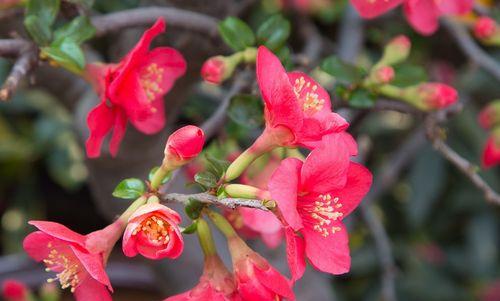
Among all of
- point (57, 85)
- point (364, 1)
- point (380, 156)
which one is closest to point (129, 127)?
point (57, 85)

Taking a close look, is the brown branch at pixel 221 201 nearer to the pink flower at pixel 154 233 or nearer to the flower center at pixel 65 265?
the pink flower at pixel 154 233

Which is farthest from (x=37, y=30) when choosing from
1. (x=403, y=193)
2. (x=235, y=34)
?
(x=403, y=193)

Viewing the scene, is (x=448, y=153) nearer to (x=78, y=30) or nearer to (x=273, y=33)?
(x=273, y=33)

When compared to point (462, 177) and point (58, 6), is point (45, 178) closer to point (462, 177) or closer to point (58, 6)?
point (462, 177)

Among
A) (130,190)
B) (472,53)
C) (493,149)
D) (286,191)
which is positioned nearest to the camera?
Answer: (286,191)

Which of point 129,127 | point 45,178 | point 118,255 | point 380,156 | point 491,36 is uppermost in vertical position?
point 491,36

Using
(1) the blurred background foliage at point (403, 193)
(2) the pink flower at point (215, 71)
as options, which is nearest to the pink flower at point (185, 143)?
(2) the pink flower at point (215, 71)
